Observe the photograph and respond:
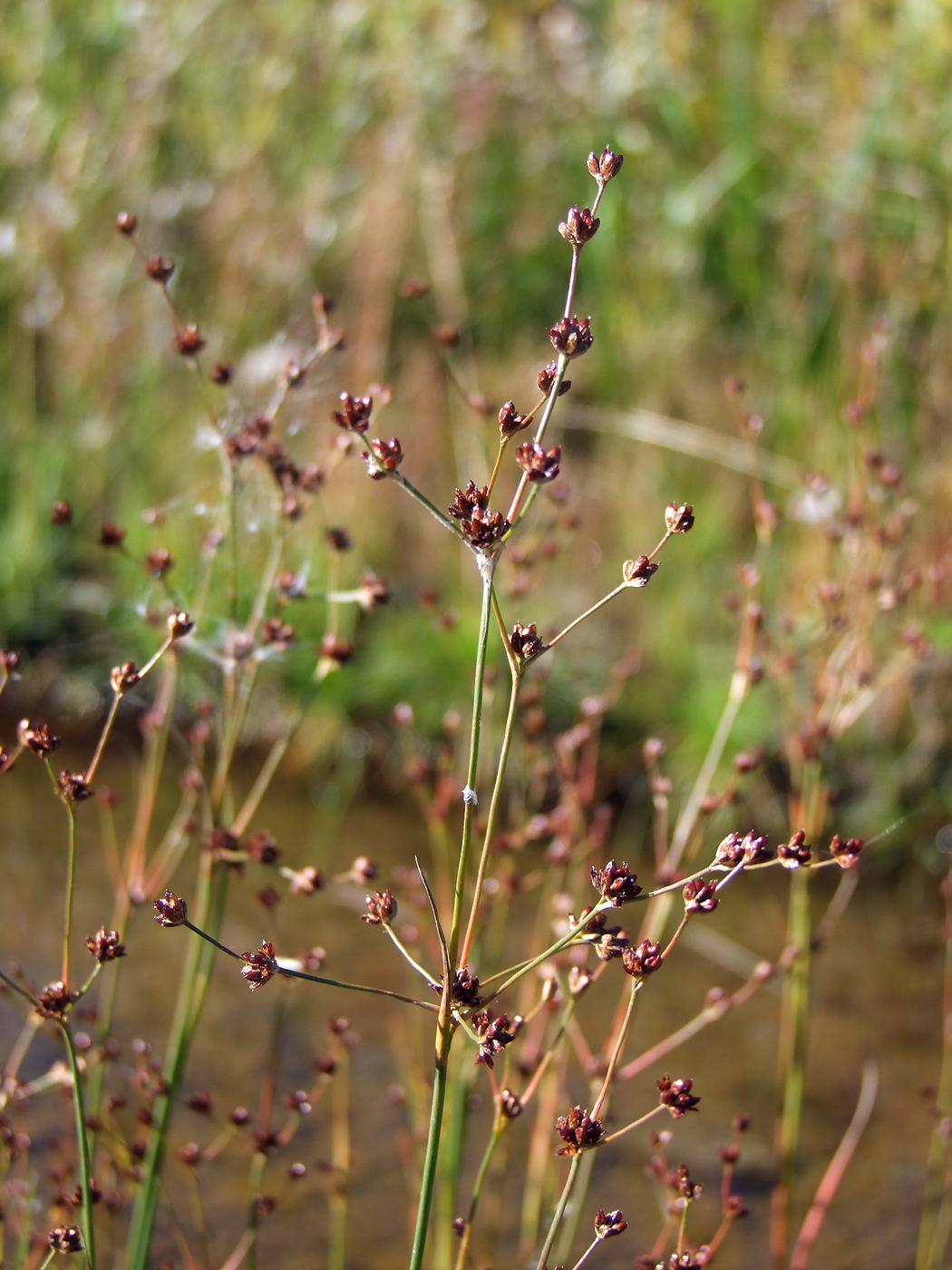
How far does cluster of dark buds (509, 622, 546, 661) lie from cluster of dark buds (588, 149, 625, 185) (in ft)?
1.15

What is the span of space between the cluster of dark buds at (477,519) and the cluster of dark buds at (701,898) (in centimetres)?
31

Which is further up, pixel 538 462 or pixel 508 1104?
pixel 538 462

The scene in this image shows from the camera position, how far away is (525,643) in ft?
2.88

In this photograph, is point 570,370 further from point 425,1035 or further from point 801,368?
point 425,1035

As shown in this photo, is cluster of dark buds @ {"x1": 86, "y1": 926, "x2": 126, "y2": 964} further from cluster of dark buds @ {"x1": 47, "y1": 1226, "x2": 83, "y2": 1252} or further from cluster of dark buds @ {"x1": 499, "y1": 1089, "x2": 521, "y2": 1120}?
cluster of dark buds @ {"x1": 499, "y1": 1089, "x2": 521, "y2": 1120}

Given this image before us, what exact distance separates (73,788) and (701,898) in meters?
0.52

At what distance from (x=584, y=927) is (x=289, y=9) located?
585cm

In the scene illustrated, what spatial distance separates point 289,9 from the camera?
18.8ft

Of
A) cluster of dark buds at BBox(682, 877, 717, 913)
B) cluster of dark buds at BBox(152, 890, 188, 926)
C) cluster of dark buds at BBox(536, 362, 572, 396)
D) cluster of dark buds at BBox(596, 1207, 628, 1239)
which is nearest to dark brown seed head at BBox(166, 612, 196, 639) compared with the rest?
cluster of dark buds at BBox(152, 890, 188, 926)

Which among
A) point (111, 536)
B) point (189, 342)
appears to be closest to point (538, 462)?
point (189, 342)

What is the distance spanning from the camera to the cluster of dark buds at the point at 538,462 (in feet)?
2.81

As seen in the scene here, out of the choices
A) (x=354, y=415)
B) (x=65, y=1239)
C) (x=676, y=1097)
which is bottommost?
(x=65, y=1239)

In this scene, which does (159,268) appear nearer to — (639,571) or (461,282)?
(639,571)

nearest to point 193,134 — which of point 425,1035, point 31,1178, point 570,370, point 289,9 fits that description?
point 289,9
